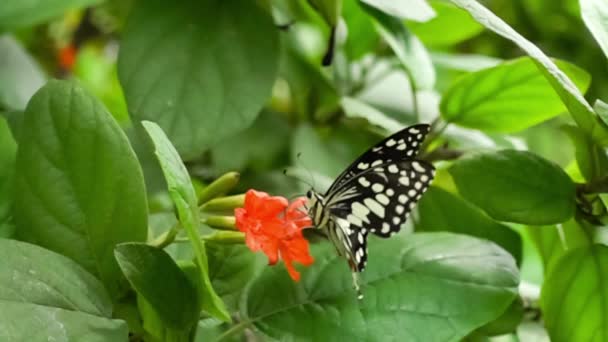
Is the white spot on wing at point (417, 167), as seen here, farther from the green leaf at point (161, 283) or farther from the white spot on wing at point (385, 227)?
the green leaf at point (161, 283)

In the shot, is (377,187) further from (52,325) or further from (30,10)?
(30,10)

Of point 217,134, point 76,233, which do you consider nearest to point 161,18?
point 217,134

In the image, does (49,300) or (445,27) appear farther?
(445,27)

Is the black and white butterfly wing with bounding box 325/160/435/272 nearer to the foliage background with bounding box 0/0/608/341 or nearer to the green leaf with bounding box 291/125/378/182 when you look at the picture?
the foliage background with bounding box 0/0/608/341

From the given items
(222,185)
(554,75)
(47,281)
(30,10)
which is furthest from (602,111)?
(30,10)

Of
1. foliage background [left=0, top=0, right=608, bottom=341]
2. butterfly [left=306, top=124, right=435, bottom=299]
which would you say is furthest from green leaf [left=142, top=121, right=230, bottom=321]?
butterfly [left=306, top=124, right=435, bottom=299]

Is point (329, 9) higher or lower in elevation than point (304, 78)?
higher
